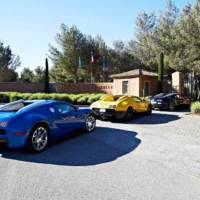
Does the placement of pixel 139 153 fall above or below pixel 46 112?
below

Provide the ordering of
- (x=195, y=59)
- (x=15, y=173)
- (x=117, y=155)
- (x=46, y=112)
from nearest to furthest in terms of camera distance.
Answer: (x=15, y=173) < (x=117, y=155) < (x=46, y=112) < (x=195, y=59)

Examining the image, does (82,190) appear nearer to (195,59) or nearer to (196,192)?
(196,192)

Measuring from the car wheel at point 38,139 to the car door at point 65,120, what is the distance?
0.53m

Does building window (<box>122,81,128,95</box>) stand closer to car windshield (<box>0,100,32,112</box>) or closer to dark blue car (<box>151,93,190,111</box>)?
dark blue car (<box>151,93,190,111</box>)

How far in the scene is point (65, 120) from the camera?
366 inches

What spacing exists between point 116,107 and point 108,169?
23.7ft

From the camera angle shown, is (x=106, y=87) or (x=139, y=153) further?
(x=106, y=87)

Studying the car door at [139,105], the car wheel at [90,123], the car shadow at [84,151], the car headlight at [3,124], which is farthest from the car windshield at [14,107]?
the car door at [139,105]

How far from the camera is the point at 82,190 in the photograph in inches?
205

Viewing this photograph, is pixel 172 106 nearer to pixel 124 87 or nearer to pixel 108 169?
pixel 124 87

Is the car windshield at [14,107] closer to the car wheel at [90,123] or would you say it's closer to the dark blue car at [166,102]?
the car wheel at [90,123]

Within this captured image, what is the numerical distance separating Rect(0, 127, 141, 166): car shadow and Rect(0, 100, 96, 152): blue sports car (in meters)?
0.30

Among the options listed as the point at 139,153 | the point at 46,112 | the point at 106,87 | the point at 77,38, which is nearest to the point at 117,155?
the point at 139,153

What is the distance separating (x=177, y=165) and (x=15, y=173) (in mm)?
3510
